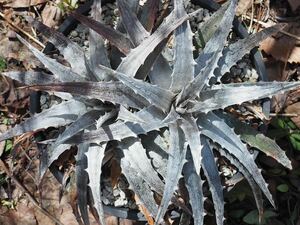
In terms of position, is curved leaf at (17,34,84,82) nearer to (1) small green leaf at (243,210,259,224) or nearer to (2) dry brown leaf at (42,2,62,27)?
(2) dry brown leaf at (42,2,62,27)

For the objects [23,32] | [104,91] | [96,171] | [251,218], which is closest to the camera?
[104,91]

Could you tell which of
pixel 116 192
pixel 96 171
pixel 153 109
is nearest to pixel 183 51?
pixel 153 109

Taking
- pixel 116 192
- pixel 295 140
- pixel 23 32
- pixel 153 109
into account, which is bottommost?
pixel 116 192

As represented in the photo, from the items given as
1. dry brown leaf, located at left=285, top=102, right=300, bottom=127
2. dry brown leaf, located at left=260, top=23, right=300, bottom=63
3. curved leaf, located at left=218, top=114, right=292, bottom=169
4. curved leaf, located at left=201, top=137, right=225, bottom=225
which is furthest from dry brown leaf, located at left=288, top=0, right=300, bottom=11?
curved leaf, located at left=201, top=137, right=225, bottom=225

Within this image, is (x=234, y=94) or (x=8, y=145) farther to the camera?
(x=8, y=145)

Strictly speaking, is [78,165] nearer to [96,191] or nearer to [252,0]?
[96,191]

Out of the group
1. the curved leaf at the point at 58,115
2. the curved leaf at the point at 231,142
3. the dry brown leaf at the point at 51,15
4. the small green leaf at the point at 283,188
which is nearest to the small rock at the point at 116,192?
the curved leaf at the point at 58,115

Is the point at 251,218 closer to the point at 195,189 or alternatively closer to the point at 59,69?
the point at 195,189
